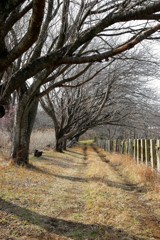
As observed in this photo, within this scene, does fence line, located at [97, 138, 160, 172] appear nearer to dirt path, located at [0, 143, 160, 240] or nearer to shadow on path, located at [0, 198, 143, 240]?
dirt path, located at [0, 143, 160, 240]

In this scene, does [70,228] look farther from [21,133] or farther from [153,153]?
[153,153]

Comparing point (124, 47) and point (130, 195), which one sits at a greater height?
point (124, 47)

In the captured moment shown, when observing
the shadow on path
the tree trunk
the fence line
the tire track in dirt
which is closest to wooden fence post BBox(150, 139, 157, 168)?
the fence line

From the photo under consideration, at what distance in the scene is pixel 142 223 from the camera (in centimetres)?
495

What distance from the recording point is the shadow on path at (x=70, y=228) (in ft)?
13.9

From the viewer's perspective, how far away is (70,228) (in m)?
4.52

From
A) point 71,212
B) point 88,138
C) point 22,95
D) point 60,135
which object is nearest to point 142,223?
point 71,212

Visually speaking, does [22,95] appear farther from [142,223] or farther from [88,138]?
[88,138]

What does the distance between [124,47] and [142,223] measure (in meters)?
Answer: 2.75

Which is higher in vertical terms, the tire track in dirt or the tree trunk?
the tree trunk

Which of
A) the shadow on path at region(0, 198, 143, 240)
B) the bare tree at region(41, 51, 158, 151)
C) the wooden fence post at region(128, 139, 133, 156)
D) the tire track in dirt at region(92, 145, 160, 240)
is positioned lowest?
the tire track in dirt at region(92, 145, 160, 240)

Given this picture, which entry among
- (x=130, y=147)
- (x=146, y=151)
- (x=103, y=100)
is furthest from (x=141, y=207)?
(x=103, y=100)

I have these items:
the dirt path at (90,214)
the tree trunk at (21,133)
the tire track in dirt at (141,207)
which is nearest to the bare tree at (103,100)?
the tree trunk at (21,133)

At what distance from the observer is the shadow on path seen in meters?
4.25
